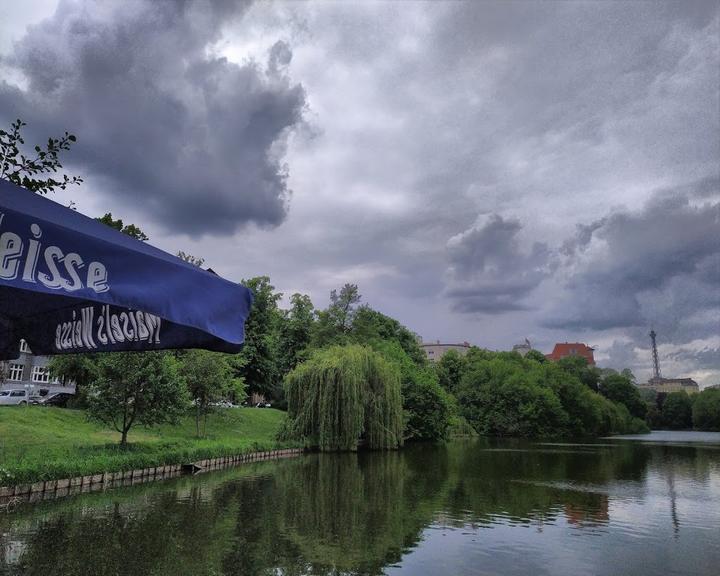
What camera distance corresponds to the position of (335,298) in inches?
2232

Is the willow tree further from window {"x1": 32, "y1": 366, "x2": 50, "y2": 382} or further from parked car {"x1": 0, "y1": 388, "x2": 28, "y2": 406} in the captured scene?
window {"x1": 32, "y1": 366, "x2": 50, "y2": 382}

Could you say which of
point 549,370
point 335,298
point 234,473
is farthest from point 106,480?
point 549,370

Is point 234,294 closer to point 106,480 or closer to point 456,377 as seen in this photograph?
point 106,480

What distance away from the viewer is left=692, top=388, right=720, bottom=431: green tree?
97.2 meters

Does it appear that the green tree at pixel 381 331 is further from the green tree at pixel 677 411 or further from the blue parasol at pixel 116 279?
the green tree at pixel 677 411

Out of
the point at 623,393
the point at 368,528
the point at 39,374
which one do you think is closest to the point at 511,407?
the point at 623,393

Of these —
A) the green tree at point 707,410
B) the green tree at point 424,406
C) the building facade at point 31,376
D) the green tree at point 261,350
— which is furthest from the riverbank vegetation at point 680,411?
the building facade at point 31,376

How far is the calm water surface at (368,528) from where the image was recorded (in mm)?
9172

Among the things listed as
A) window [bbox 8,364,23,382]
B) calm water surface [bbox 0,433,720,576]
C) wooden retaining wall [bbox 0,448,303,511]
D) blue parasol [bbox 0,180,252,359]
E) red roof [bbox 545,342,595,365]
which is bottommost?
calm water surface [bbox 0,433,720,576]

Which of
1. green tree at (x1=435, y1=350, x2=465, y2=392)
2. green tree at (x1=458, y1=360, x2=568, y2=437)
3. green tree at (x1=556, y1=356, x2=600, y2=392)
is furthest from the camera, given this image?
green tree at (x1=556, y1=356, x2=600, y2=392)

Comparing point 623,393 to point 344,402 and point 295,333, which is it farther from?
point 344,402

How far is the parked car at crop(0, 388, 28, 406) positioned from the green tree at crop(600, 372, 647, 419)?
87.9 meters

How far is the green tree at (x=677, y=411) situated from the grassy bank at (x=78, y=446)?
337 ft

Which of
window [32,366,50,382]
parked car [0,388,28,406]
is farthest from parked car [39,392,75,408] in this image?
window [32,366,50,382]
